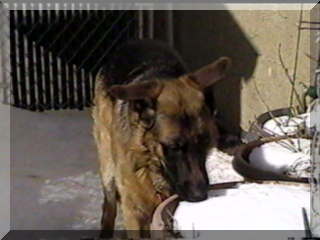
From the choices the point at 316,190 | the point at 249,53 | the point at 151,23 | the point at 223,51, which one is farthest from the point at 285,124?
the point at 151,23

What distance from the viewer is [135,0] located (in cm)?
681

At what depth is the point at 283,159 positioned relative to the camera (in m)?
3.02

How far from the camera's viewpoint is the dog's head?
2.58 meters

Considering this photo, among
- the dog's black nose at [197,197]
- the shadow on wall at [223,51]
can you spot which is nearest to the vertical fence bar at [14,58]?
the shadow on wall at [223,51]

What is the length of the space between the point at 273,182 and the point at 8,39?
4.75 m

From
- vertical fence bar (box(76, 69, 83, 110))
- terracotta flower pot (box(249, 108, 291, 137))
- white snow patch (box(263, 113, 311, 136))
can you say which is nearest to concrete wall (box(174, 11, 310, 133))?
terracotta flower pot (box(249, 108, 291, 137))

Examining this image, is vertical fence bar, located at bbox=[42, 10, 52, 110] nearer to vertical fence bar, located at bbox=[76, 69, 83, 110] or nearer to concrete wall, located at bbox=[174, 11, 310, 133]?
vertical fence bar, located at bbox=[76, 69, 83, 110]

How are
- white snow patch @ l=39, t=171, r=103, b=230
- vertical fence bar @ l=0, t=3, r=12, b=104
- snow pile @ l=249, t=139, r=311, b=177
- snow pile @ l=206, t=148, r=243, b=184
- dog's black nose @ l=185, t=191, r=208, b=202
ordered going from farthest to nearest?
1. vertical fence bar @ l=0, t=3, r=12, b=104
2. snow pile @ l=206, t=148, r=243, b=184
3. white snow patch @ l=39, t=171, r=103, b=230
4. snow pile @ l=249, t=139, r=311, b=177
5. dog's black nose @ l=185, t=191, r=208, b=202

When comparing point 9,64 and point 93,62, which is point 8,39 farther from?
point 93,62

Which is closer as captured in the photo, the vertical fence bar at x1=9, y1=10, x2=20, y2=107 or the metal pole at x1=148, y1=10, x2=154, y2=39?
the vertical fence bar at x1=9, y1=10, x2=20, y2=107

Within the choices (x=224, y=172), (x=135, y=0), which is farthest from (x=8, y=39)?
(x=224, y=172)

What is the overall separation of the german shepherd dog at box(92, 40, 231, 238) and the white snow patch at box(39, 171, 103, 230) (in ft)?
2.28

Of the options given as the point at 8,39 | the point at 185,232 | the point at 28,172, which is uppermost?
the point at 8,39

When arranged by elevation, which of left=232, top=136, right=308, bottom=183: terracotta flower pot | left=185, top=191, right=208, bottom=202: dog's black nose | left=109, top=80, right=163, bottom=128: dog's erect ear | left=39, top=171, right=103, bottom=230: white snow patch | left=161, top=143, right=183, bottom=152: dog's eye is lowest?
left=39, top=171, right=103, bottom=230: white snow patch
